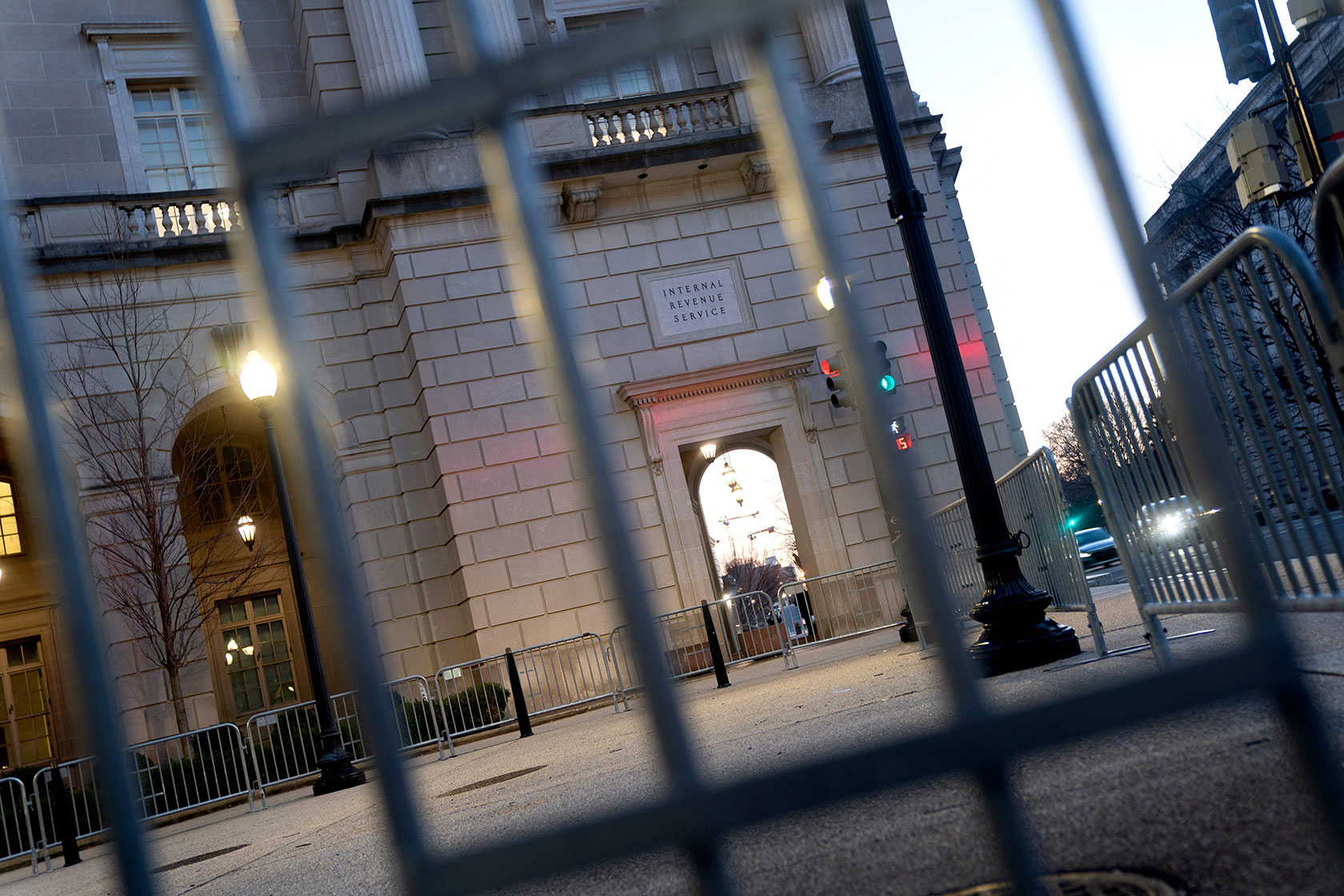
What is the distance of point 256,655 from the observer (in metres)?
22.5

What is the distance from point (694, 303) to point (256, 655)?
1283 cm

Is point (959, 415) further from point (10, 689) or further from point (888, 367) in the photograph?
point (10, 689)

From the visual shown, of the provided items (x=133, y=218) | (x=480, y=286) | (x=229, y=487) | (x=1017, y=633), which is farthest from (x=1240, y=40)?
(x=229, y=487)

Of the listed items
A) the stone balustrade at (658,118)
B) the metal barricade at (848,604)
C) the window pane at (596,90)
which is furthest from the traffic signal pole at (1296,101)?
the window pane at (596,90)

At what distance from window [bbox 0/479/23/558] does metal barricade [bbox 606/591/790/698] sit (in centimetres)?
1494

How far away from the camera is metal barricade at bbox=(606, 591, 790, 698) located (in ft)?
46.8

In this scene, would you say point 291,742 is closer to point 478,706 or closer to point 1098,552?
point 478,706

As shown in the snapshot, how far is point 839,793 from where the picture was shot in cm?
110

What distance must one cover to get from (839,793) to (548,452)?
1594 centimetres

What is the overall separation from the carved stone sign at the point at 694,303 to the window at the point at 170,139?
838 cm

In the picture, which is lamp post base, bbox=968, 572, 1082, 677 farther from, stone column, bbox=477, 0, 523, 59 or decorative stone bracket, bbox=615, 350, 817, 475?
stone column, bbox=477, 0, 523, 59

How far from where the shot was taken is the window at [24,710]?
20.6m

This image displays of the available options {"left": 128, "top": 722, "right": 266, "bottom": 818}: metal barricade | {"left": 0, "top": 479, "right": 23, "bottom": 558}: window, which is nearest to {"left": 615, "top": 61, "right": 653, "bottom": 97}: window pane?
{"left": 128, "top": 722, "right": 266, "bottom": 818}: metal barricade

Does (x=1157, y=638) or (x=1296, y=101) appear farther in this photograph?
(x=1296, y=101)
